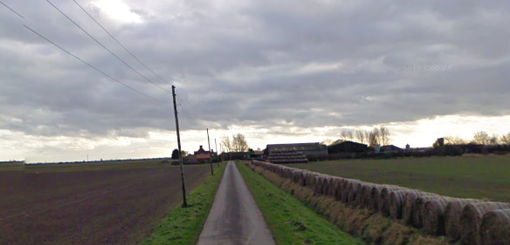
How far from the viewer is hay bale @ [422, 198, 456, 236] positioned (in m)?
12.0

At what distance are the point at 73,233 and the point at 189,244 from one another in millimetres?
7682

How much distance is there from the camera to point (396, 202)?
1488 centimetres

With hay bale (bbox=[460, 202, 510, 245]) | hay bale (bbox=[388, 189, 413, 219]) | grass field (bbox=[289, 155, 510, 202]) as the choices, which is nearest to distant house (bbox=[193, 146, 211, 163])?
→ grass field (bbox=[289, 155, 510, 202])

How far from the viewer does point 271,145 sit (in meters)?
190

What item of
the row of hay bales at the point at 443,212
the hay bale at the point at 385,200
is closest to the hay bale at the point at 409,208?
the row of hay bales at the point at 443,212

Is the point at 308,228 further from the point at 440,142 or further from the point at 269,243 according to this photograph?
the point at 440,142

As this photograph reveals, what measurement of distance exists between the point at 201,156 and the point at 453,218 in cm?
18093

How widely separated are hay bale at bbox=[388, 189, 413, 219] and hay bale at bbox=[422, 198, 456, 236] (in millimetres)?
1797

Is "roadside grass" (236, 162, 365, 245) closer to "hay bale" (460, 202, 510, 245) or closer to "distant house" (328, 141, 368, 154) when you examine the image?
"hay bale" (460, 202, 510, 245)

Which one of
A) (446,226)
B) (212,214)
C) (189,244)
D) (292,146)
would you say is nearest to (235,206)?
(212,214)

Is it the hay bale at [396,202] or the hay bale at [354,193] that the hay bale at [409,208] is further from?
the hay bale at [354,193]

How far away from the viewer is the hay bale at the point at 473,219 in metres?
10.4

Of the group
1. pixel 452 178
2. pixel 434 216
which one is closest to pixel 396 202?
pixel 434 216

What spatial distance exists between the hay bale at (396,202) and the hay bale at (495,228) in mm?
4665
